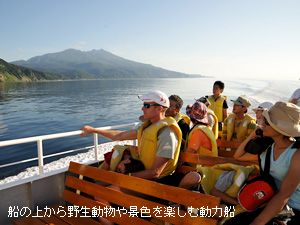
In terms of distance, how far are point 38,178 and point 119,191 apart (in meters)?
1.33

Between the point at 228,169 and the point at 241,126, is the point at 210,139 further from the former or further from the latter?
the point at 241,126

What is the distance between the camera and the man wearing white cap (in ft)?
8.37

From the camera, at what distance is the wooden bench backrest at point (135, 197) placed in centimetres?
191

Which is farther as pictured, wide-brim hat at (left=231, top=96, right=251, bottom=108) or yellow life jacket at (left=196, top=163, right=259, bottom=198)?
wide-brim hat at (left=231, top=96, right=251, bottom=108)

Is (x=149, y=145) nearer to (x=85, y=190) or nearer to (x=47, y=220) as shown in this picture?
(x=85, y=190)

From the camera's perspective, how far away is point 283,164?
193cm

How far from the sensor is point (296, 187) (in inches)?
71.5

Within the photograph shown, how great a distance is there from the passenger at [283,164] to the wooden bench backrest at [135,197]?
338 millimetres

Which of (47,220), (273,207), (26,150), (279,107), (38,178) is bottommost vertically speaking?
(26,150)

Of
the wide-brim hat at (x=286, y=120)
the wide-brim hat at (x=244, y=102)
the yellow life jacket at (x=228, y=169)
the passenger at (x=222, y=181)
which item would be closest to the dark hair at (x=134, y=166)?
the passenger at (x=222, y=181)

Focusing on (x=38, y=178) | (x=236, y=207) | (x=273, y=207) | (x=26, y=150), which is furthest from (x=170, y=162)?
(x=26, y=150)

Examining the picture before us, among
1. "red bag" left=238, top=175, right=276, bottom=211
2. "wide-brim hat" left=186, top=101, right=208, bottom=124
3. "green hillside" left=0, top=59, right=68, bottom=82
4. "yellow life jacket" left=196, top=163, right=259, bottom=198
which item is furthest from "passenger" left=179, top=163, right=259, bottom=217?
"green hillside" left=0, top=59, right=68, bottom=82

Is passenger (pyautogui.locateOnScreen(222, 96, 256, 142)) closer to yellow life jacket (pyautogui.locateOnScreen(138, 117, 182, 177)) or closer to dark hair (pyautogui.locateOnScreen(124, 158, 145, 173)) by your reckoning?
yellow life jacket (pyautogui.locateOnScreen(138, 117, 182, 177))

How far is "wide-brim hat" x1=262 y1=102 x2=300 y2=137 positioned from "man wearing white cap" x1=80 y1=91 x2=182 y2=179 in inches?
40.3
